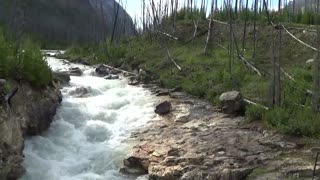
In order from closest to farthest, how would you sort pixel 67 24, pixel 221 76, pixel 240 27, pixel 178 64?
1. pixel 221 76
2. pixel 178 64
3. pixel 240 27
4. pixel 67 24

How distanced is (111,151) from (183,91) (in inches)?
206

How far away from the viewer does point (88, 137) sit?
10828mm

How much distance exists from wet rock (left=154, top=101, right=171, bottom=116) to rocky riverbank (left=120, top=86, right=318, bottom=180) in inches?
28.8

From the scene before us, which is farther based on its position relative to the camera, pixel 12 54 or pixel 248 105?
pixel 248 105

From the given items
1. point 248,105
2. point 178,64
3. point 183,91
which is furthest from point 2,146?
point 178,64

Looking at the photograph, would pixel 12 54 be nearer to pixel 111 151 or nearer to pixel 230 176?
pixel 111 151

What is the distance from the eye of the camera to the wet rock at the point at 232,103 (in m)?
11.3

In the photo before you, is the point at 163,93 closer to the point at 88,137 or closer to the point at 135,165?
the point at 88,137

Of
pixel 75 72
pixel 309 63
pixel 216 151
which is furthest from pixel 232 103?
pixel 75 72

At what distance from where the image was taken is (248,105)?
11164 mm

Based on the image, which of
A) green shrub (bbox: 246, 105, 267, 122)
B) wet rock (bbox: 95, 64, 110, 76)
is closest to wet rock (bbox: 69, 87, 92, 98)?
wet rock (bbox: 95, 64, 110, 76)

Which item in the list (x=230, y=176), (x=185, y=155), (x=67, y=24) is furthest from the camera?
(x=67, y=24)

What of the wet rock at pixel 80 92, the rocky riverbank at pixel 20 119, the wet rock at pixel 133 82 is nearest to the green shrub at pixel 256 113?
the rocky riverbank at pixel 20 119

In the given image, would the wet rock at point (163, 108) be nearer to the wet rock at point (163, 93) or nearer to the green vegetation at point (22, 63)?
the wet rock at point (163, 93)
